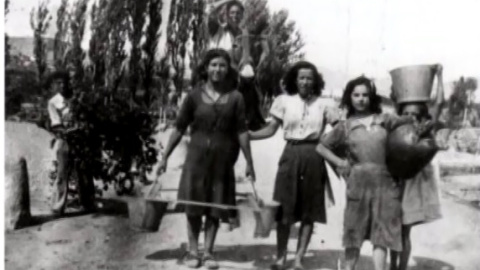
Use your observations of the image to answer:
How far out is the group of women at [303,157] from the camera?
10.7 feet

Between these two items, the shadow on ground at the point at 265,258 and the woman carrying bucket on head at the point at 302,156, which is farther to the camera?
the shadow on ground at the point at 265,258

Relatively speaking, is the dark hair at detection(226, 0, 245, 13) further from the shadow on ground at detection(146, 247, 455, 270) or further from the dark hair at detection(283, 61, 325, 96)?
the shadow on ground at detection(146, 247, 455, 270)

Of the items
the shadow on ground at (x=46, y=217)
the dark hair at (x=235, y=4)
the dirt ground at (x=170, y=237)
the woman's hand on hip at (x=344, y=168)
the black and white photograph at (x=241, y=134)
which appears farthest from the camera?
the shadow on ground at (x=46, y=217)

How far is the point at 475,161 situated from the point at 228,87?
1318 millimetres

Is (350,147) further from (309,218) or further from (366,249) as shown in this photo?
(366,249)

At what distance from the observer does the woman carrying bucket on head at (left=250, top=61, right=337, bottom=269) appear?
3.42 m

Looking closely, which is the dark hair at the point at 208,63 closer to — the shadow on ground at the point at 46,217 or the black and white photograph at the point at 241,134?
the black and white photograph at the point at 241,134

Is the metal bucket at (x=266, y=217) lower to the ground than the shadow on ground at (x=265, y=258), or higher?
higher

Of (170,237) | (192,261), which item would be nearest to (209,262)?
(192,261)

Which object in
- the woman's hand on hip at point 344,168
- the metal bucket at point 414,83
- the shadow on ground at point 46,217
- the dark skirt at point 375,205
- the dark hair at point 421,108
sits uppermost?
the metal bucket at point 414,83

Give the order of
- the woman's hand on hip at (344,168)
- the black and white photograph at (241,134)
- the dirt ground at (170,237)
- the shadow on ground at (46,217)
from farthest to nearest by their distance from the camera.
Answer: the shadow on ground at (46,217)
the dirt ground at (170,237)
the black and white photograph at (241,134)
the woman's hand on hip at (344,168)

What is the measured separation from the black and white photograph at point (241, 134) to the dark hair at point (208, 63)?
1 centimetres

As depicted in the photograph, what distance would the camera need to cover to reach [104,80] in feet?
13.0

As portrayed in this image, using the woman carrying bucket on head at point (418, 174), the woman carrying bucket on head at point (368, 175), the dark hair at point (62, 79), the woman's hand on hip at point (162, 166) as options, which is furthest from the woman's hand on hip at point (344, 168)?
the dark hair at point (62, 79)
